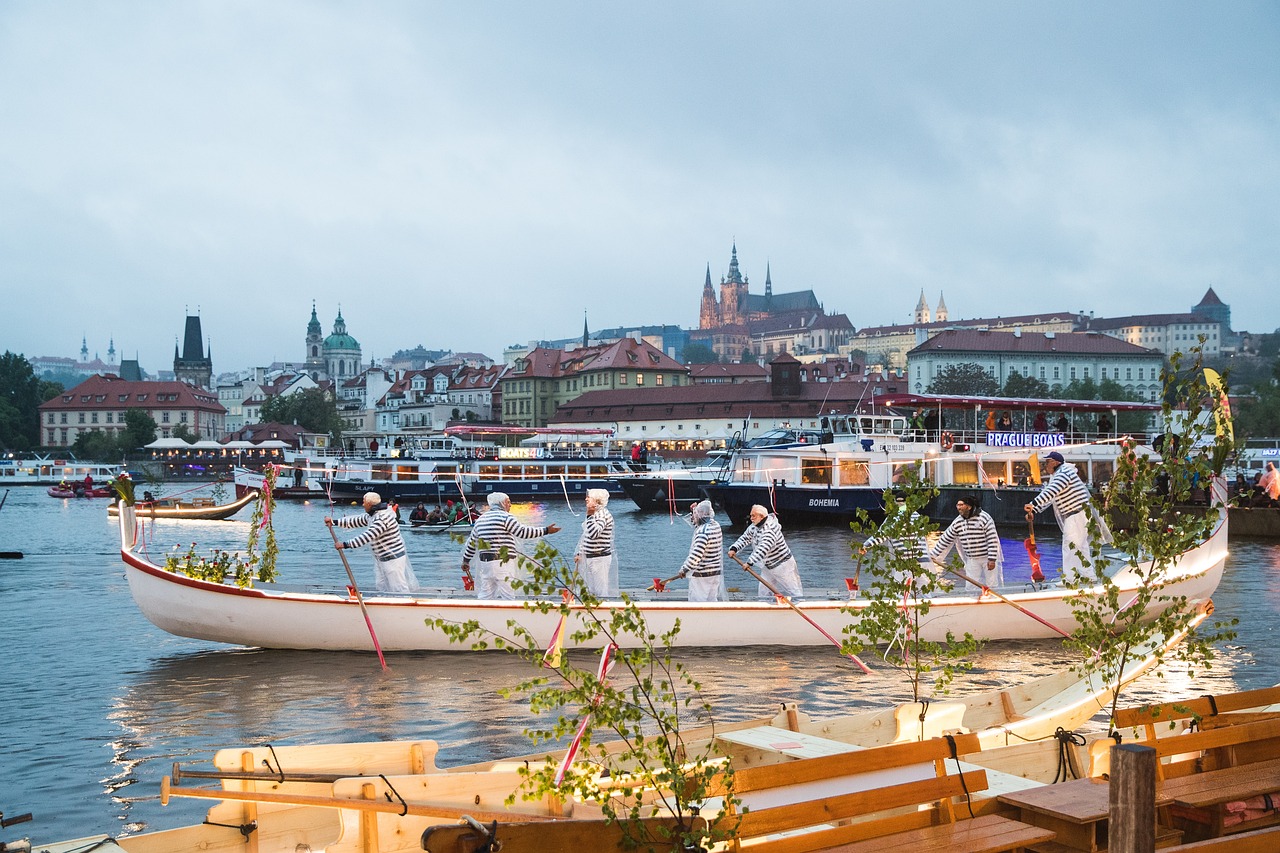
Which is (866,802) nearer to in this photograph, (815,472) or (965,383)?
(815,472)

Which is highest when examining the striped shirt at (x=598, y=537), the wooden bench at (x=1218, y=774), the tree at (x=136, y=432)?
the tree at (x=136, y=432)

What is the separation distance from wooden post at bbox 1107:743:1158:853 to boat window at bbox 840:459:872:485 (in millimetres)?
42257

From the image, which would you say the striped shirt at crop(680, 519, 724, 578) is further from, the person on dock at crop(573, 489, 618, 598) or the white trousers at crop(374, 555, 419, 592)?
the white trousers at crop(374, 555, 419, 592)

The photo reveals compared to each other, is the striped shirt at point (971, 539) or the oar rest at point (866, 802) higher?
the striped shirt at point (971, 539)

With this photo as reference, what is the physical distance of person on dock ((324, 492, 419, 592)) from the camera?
1705 centimetres

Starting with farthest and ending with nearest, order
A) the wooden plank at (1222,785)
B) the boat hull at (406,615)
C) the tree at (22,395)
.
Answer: the tree at (22,395) → the boat hull at (406,615) → the wooden plank at (1222,785)

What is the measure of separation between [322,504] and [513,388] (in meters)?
73.0

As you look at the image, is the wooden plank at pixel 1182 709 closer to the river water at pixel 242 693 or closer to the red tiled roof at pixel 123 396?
the river water at pixel 242 693

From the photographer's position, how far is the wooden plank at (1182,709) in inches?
325

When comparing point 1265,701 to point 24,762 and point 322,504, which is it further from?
point 322,504

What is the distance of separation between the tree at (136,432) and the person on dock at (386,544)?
371ft

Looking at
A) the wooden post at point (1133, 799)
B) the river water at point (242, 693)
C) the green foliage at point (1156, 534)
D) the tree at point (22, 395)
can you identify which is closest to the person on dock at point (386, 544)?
the river water at point (242, 693)

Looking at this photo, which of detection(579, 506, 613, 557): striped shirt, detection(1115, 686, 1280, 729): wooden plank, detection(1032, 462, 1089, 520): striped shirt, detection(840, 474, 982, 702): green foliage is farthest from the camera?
detection(1032, 462, 1089, 520): striped shirt

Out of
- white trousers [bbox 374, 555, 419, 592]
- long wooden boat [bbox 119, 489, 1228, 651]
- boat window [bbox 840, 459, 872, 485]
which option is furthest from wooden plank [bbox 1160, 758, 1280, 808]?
boat window [bbox 840, 459, 872, 485]
